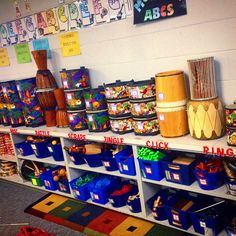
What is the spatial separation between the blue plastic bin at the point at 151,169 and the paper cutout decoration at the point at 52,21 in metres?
1.56

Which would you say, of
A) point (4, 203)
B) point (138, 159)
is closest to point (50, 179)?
point (4, 203)

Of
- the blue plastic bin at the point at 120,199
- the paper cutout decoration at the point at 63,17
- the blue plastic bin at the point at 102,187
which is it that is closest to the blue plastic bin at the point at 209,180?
the blue plastic bin at the point at 120,199

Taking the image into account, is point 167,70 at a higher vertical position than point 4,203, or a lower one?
higher

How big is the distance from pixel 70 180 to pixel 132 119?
2.98 feet

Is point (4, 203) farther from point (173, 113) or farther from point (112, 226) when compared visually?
point (173, 113)

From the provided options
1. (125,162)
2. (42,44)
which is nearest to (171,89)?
(125,162)

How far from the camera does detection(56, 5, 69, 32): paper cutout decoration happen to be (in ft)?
9.28

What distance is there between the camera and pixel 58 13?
2.88 metres

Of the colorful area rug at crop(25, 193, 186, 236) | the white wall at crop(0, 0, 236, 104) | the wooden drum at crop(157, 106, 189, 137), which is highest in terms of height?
the white wall at crop(0, 0, 236, 104)

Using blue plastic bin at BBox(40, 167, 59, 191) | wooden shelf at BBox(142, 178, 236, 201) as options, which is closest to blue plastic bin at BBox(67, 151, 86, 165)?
blue plastic bin at BBox(40, 167, 59, 191)

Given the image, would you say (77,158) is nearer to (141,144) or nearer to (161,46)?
(141,144)

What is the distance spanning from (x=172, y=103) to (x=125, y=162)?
1.94 ft

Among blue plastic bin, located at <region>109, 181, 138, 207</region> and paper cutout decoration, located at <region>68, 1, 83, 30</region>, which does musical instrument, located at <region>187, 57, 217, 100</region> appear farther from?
paper cutout decoration, located at <region>68, 1, 83, 30</region>

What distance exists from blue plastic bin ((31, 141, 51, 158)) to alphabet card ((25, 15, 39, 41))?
3.58ft
